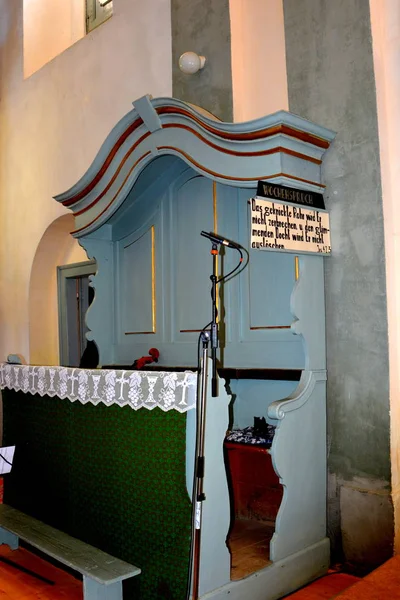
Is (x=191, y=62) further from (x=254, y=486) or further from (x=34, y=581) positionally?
(x=34, y=581)

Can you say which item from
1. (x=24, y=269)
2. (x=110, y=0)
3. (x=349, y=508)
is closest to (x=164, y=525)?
(x=349, y=508)

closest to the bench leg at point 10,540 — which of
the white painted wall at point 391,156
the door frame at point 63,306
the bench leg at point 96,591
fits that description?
the bench leg at point 96,591

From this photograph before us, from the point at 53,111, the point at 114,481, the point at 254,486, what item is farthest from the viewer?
the point at 53,111

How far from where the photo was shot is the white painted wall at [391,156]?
10.00 ft

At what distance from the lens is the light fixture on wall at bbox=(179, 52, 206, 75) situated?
4.05 m

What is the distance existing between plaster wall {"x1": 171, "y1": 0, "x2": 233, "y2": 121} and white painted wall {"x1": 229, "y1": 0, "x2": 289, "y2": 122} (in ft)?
0.18

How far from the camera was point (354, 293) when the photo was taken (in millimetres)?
3174

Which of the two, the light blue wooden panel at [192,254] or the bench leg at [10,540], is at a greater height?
the light blue wooden panel at [192,254]

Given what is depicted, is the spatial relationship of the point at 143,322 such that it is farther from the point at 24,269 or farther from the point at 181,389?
the point at 24,269

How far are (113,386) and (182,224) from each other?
5.02 feet

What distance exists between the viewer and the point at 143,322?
4.34m

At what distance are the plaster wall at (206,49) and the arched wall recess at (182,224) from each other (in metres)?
0.54

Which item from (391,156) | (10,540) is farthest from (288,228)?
(10,540)

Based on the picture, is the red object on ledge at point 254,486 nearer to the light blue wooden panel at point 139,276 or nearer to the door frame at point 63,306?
the light blue wooden panel at point 139,276
